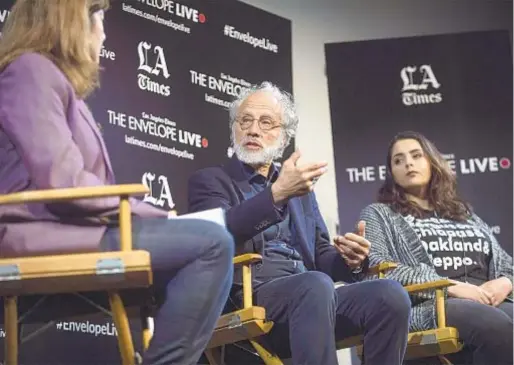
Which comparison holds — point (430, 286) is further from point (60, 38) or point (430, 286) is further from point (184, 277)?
point (60, 38)

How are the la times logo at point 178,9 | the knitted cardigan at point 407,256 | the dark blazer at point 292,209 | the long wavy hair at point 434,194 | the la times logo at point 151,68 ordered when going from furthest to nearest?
the la times logo at point 178,9
the la times logo at point 151,68
the long wavy hair at point 434,194
the knitted cardigan at point 407,256
the dark blazer at point 292,209

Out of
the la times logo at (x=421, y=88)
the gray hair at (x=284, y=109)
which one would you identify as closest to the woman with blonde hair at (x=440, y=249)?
the gray hair at (x=284, y=109)

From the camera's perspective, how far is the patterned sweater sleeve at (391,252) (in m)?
3.03

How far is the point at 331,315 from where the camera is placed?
7.72ft

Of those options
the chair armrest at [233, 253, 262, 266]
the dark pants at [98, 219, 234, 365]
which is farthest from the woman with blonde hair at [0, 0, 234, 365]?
the chair armrest at [233, 253, 262, 266]

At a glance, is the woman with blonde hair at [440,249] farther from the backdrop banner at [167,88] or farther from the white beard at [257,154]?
the backdrop banner at [167,88]

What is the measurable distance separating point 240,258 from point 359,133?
5.82ft

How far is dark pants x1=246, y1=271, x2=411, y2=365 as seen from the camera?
2301 mm

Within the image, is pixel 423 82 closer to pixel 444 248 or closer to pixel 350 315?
pixel 444 248

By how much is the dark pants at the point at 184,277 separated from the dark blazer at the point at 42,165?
0.07 meters

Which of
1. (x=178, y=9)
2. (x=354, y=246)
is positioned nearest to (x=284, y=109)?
(x=354, y=246)

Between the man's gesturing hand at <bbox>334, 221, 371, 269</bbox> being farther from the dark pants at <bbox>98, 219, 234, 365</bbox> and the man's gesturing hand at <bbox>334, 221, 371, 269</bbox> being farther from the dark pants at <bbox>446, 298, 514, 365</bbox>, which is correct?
the dark pants at <bbox>98, 219, 234, 365</bbox>

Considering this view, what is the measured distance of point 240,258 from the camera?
250 cm

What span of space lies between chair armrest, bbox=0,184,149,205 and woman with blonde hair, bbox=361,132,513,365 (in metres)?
1.42
